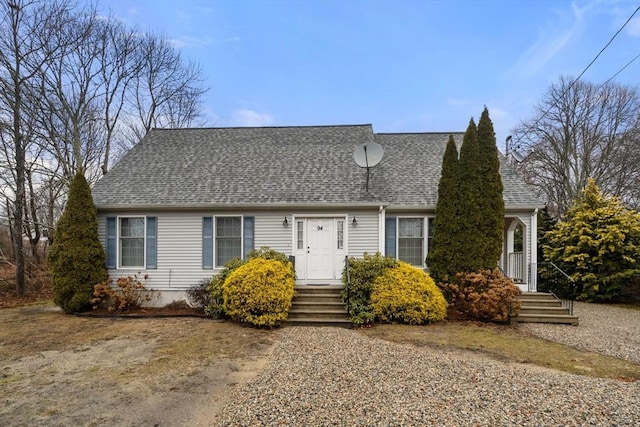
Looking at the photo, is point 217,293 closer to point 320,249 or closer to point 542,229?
point 320,249

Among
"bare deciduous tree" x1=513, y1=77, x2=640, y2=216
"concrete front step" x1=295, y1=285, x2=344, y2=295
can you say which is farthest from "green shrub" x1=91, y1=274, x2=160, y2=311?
"bare deciduous tree" x1=513, y1=77, x2=640, y2=216

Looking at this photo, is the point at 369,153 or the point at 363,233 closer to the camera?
the point at 363,233

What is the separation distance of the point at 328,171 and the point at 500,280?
19.0 feet

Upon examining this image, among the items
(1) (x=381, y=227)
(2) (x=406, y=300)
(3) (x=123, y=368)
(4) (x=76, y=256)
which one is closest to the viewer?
(3) (x=123, y=368)

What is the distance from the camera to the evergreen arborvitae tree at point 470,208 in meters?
8.92

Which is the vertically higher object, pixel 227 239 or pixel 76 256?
pixel 227 239

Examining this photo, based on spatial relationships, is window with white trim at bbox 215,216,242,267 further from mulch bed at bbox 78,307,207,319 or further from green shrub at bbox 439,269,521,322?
green shrub at bbox 439,269,521,322

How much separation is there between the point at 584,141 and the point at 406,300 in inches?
768

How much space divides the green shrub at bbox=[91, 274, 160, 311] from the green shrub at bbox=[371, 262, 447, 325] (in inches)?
250

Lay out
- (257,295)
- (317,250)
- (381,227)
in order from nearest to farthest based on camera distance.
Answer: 1. (257,295)
2. (381,227)
3. (317,250)

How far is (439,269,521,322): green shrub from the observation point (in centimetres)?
817

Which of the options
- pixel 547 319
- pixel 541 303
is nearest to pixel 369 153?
pixel 541 303

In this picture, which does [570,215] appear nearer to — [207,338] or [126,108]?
[207,338]

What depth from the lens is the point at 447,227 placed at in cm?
921
